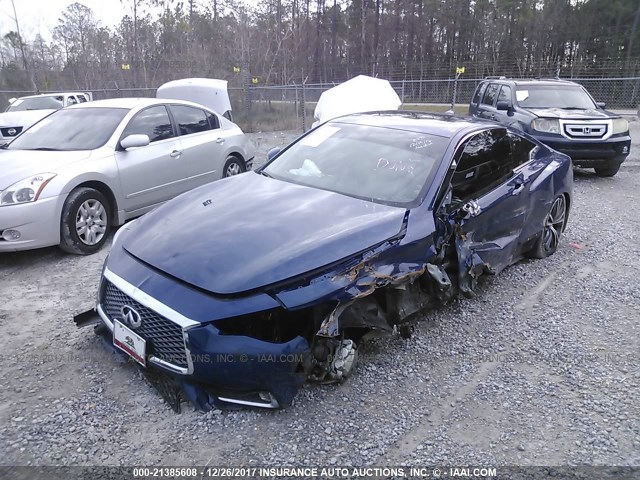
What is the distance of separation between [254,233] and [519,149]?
117 inches

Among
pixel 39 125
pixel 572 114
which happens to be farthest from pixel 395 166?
pixel 572 114

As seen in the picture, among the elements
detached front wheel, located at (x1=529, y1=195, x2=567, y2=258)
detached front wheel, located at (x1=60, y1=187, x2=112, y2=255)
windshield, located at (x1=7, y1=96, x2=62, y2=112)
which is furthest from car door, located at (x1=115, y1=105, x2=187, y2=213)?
windshield, located at (x1=7, y1=96, x2=62, y2=112)

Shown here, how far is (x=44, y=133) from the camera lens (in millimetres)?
5656

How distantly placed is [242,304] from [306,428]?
727 mm

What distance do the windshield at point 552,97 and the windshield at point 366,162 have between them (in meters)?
6.30

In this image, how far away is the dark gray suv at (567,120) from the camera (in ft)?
27.3

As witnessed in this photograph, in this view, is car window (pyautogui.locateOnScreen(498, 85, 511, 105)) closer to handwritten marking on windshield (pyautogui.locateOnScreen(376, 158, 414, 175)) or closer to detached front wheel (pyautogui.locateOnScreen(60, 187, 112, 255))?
handwritten marking on windshield (pyautogui.locateOnScreen(376, 158, 414, 175))

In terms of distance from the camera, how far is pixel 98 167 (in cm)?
506

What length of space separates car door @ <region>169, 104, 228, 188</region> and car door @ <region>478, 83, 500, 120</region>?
5.57m

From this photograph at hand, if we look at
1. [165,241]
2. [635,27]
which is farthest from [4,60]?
[635,27]

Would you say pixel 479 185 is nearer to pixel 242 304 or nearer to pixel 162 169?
pixel 242 304

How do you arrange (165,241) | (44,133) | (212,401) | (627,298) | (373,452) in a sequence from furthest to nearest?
1. (44,133)
2. (627,298)
3. (165,241)
4. (212,401)
5. (373,452)

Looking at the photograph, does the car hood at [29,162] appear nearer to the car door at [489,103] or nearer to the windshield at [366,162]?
the windshield at [366,162]

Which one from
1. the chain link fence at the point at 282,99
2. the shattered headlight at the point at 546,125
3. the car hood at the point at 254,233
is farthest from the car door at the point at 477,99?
the car hood at the point at 254,233
